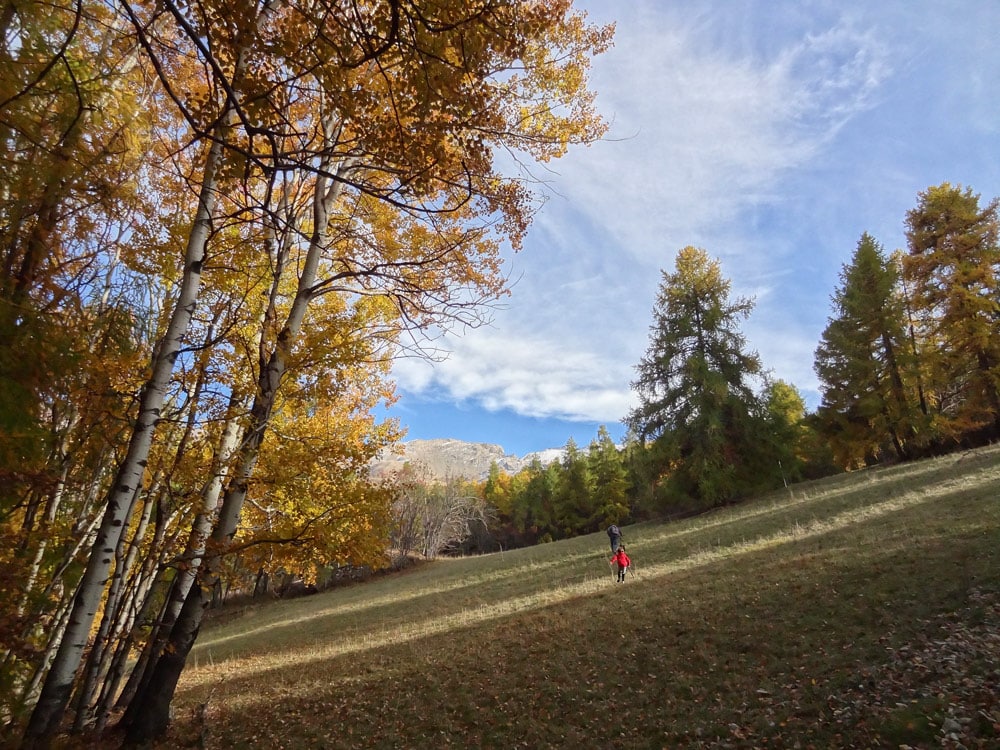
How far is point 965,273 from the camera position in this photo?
18.1m

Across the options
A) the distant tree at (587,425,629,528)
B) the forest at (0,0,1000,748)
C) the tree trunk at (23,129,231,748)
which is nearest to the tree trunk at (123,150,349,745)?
the forest at (0,0,1000,748)

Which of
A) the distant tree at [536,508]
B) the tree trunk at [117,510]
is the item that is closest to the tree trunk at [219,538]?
the tree trunk at [117,510]

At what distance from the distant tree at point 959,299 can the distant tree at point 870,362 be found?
87 centimetres

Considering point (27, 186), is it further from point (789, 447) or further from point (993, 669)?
point (789, 447)

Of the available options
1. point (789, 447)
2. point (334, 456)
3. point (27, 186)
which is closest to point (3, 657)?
point (334, 456)

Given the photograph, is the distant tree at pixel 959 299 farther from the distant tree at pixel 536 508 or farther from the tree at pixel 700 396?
Answer: the distant tree at pixel 536 508

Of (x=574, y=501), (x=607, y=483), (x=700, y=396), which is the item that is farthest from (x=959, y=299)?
(x=574, y=501)

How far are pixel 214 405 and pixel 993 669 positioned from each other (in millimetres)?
8040

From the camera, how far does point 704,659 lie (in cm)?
620

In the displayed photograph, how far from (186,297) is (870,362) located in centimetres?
2462

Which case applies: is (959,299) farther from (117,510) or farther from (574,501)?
(574,501)

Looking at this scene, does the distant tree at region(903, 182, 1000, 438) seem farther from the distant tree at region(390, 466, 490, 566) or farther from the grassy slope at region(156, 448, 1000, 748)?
the distant tree at region(390, 466, 490, 566)

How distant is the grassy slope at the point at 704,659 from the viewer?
4.66 m

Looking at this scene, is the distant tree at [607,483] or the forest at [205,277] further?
the distant tree at [607,483]
